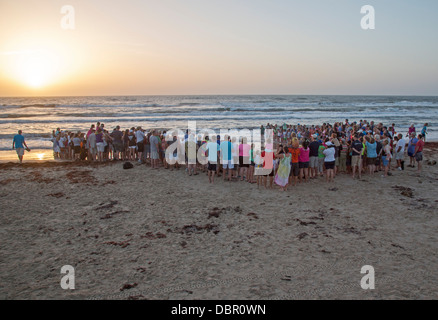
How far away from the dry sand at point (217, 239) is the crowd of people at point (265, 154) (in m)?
0.67

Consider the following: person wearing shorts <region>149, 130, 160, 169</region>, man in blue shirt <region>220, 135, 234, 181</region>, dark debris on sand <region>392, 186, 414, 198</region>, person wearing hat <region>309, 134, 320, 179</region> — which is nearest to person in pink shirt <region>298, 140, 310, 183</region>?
person wearing hat <region>309, 134, 320, 179</region>

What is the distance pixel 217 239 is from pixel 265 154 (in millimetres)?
4130

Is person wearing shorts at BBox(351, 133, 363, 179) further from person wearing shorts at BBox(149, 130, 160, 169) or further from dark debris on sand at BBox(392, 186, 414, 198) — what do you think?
person wearing shorts at BBox(149, 130, 160, 169)

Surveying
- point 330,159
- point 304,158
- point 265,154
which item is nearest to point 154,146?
point 265,154

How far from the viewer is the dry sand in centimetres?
432

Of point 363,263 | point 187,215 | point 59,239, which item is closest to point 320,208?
point 363,263

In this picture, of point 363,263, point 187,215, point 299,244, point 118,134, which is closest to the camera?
point 363,263

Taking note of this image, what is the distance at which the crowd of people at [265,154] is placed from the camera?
935 cm

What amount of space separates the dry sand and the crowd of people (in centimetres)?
67

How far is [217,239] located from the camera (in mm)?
5863

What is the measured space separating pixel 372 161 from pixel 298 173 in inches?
121

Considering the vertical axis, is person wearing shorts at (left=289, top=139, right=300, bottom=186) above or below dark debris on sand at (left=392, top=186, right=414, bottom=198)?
above
